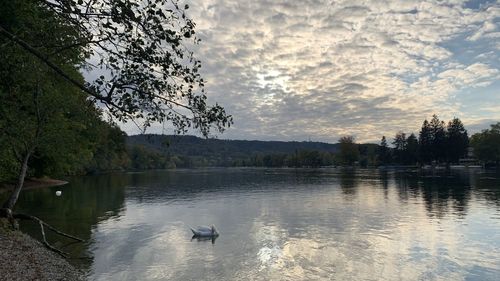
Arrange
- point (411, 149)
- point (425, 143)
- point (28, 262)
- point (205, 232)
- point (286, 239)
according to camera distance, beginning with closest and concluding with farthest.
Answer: point (28, 262)
point (286, 239)
point (205, 232)
point (425, 143)
point (411, 149)

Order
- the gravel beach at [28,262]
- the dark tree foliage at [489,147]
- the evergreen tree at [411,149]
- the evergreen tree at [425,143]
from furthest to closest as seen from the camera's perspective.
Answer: the evergreen tree at [411,149], the evergreen tree at [425,143], the dark tree foliage at [489,147], the gravel beach at [28,262]

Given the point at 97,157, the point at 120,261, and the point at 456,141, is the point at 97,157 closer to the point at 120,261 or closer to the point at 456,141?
the point at 120,261

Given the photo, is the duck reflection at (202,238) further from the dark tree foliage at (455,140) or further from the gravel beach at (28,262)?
the dark tree foliage at (455,140)

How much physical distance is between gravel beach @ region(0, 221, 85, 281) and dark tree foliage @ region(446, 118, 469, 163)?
576 ft

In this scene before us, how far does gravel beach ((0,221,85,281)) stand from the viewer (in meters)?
16.3

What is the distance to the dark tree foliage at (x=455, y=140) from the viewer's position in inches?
6703

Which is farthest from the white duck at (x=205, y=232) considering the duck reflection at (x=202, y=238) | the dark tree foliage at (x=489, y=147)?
the dark tree foliage at (x=489, y=147)

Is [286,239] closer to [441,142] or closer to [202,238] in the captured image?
[202,238]

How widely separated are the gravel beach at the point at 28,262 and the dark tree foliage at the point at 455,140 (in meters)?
175

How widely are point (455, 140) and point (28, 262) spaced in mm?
179863

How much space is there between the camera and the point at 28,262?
1828cm

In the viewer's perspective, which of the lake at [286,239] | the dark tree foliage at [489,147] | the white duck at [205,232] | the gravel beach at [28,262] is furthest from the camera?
the dark tree foliage at [489,147]

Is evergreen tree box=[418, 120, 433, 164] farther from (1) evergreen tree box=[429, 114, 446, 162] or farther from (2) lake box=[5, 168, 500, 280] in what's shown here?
(2) lake box=[5, 168, 500, 280]

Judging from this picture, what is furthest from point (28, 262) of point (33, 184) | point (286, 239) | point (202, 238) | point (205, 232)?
point (33, 184)
